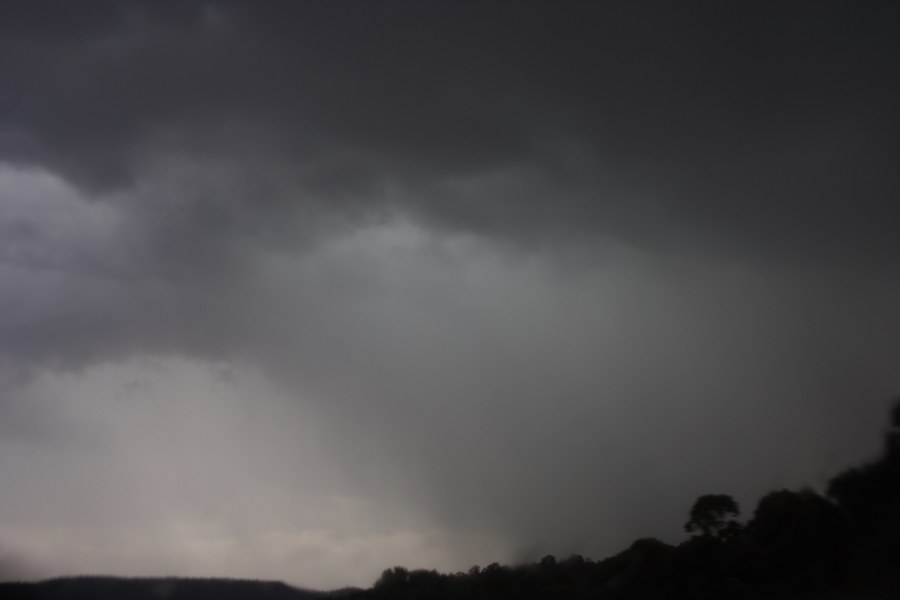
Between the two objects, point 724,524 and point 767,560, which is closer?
point 767,560

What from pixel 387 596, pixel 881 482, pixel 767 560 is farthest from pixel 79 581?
pixel 881 482

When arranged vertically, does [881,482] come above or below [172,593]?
above

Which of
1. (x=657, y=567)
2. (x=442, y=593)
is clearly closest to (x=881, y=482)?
(x=657, y=567)

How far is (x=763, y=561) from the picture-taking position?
42062mm

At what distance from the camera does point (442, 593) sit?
5631cm

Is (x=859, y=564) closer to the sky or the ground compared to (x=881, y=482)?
closer to the ground

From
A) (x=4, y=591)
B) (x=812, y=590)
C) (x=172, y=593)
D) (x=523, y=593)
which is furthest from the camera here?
(x=523, y=593)

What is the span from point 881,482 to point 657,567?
36.8ft

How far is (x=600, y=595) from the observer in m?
47.5

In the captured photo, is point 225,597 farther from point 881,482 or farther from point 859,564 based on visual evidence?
point 881,482

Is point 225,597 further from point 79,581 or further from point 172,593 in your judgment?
point 79,581

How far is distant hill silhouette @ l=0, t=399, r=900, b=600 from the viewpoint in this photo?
37062 millimetres

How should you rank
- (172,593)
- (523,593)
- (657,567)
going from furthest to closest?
(523,593) < (657,567) < (172,593)

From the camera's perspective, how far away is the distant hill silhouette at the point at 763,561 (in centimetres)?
3706
